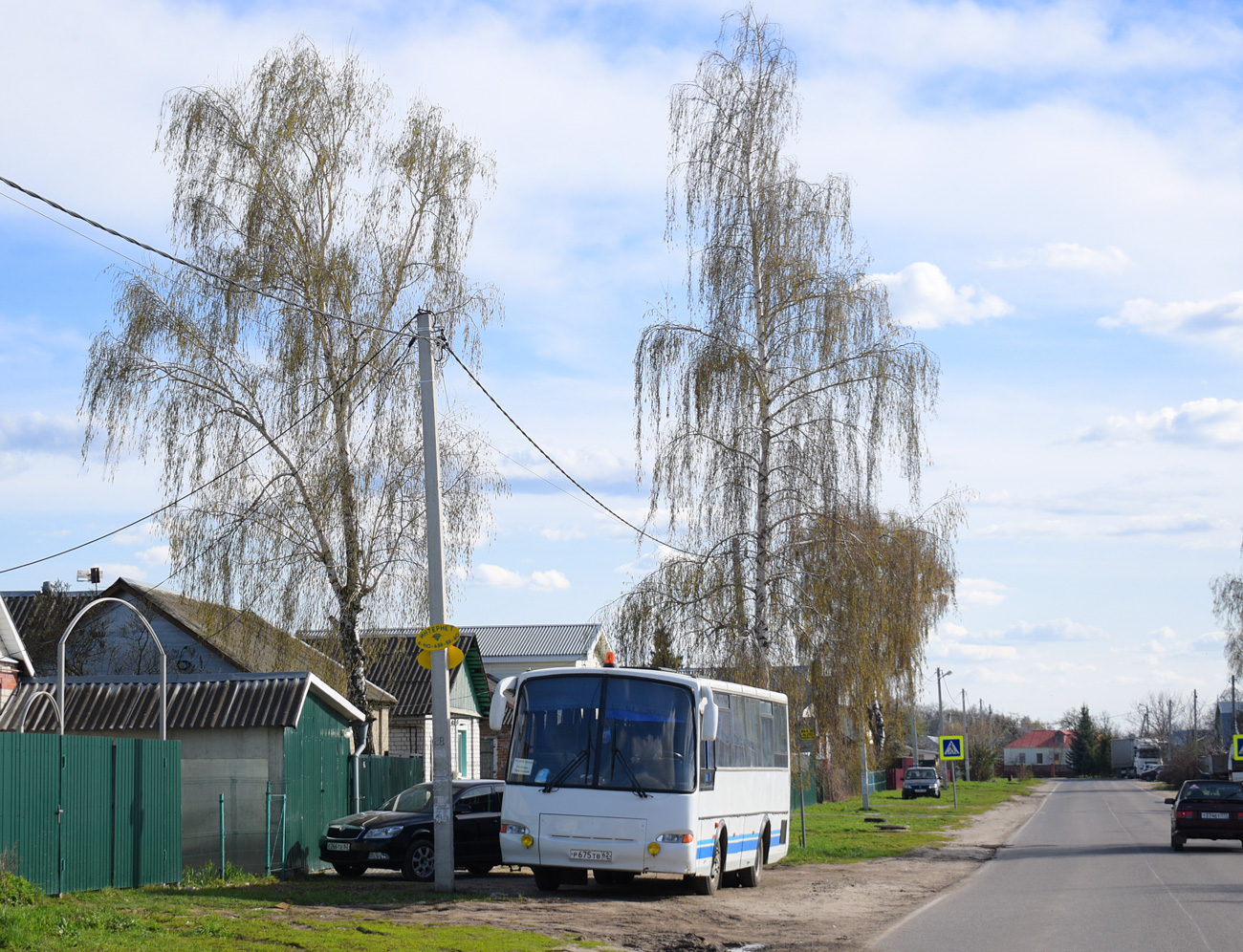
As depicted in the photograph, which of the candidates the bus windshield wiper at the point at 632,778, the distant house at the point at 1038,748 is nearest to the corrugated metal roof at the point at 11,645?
the bus windshield wiper at the point at 632,778

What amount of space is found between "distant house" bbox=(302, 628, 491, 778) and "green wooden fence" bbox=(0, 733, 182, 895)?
9.20 m

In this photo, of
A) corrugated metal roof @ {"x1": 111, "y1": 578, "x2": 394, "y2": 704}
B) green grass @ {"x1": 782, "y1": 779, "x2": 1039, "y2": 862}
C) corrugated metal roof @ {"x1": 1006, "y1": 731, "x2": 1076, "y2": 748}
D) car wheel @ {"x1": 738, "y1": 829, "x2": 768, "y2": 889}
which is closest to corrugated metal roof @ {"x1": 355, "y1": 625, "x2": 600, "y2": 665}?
green grass @ {"x1": 782, "y1": 779, "x2": 1039, "y2": 862}

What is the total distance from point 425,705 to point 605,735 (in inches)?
784

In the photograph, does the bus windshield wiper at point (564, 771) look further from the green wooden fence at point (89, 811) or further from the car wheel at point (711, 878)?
the green wooden fence at point (89, 811)

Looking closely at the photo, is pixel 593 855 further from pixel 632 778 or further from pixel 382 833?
pixel 382 833

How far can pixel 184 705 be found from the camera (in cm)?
2011

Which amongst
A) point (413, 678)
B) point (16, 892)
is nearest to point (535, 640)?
point (413, 678)

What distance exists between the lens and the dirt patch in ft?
42.4

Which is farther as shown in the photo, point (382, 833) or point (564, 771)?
point (382, 833)

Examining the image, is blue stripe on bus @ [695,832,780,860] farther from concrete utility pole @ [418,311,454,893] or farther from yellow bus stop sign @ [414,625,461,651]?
yellow bus stop sign @ [414,625,461,651]

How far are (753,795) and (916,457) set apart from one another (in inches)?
287

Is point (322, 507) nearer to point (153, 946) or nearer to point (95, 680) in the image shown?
point (95, 680)

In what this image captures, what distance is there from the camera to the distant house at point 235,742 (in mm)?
19078

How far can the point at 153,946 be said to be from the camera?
10.3 meters
